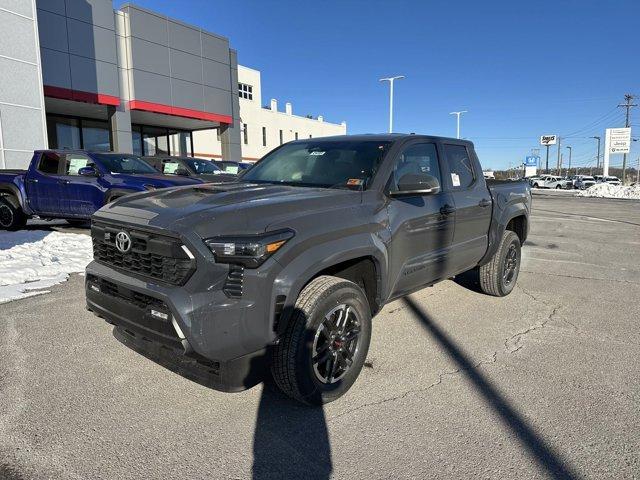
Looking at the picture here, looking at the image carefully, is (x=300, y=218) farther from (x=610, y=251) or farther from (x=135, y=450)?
(x=610, y=251)

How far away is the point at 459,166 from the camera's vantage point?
4816 millimetres

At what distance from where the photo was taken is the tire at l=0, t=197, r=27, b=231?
9.99 m

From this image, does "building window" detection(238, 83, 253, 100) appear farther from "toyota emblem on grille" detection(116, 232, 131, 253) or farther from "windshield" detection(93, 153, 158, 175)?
"toyota emblem on grille" detection(116, 232, 131, 253)

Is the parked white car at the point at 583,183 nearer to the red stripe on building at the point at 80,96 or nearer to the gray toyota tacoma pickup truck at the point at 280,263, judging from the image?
the red stripe on building at the point at 80,96

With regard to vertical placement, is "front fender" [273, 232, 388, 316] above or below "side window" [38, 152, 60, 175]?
below

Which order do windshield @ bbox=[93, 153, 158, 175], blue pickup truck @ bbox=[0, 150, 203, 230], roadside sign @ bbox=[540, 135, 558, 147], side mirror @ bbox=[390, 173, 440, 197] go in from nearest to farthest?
1. side mirror @ bbox=[390, 173, 440, 197]
2. blue pickup truck @ bbox=[0, 150, 203, 230]
3. windshield @ bbox=[93, 153, 158, 175]
4. roadside sign @ bbox=[540, 135, 558, 147]

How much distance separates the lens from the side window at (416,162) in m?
3.78

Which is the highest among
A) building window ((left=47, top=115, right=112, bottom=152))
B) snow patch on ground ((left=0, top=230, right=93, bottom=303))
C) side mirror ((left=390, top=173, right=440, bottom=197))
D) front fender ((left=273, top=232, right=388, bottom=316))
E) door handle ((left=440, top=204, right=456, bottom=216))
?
building window ((left=47, top=115, right=112, bottom=152))

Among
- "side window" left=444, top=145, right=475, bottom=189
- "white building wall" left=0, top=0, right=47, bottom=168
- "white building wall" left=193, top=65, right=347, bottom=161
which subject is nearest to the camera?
"side window" left=444, top=145, right=475, bottom=189

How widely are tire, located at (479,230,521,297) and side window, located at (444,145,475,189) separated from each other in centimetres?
102

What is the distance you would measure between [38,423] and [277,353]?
1521mm

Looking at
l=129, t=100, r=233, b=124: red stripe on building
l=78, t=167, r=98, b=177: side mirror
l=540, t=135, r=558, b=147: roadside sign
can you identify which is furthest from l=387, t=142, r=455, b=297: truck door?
l=540, t=135, r=558, b=147: roadside sign

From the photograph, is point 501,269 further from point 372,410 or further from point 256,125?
point 256,125

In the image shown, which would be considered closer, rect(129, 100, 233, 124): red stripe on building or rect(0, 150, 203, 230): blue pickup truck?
rect(0, 150, 203, 230): blue pickup truck
